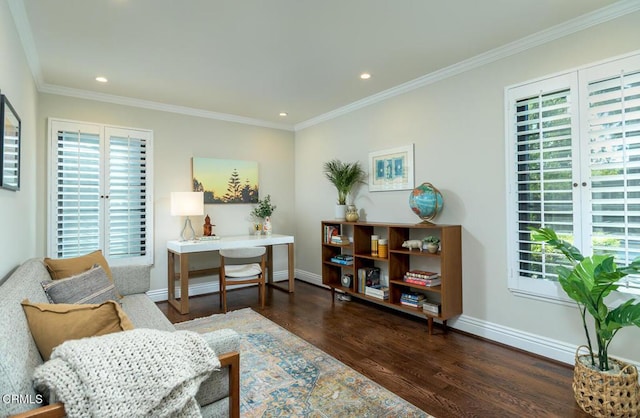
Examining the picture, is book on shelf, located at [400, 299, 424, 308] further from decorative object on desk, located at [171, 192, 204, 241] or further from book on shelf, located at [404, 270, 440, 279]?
decorative object on desk, located at [171, 192, 204, 241]

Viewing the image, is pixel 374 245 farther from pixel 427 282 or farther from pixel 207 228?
pixel 207 228

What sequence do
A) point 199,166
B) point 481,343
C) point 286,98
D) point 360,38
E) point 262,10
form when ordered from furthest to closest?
point 199,166 → point 286,98 → point 481,343 → point 360,38 → point 262,10

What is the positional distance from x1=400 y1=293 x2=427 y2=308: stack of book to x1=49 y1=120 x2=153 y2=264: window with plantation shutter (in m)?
3.13

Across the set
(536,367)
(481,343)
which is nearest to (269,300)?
(481,343)

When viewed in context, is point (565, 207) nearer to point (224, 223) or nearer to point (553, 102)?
point (553, 102)

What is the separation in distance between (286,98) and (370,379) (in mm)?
3252

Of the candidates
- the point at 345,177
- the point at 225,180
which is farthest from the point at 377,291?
the point at 225,180

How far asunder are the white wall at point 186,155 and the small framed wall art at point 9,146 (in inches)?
58.0

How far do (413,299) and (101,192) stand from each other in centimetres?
373

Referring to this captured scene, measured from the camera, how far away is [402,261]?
3.64 m

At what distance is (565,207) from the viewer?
8.35 ft

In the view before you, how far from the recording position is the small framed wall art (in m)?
1.90

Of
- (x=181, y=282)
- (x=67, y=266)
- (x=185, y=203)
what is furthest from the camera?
(x=185, y=203)

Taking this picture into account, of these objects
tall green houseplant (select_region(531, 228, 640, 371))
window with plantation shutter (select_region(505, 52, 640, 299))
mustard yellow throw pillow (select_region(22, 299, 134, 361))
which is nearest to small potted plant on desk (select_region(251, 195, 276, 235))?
window with plantation shutter (select_region(505, 52, 640, 299))
